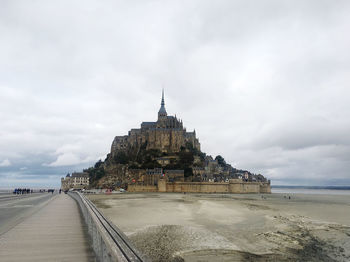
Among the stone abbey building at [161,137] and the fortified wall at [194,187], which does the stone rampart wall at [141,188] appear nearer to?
the fortified wall at [194,187]

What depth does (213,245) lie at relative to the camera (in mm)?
13156

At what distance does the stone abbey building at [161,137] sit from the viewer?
362ft

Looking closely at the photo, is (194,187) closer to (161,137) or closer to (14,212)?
(161,137)

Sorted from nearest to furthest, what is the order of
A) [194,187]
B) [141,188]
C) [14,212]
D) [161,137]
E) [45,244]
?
[45,244]
[14,212]
[141,188]
[194,187]
[161,137]

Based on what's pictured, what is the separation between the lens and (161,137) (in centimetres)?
11094

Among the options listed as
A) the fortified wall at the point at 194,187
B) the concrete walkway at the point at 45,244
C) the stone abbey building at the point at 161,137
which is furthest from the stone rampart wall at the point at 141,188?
the concrete walkway at the point at 45,244

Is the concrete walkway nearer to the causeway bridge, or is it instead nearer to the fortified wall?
the causeway bridge

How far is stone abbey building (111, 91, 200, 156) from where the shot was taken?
110250 mm

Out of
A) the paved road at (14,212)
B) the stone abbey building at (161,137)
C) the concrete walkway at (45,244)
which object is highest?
the stone abbey building at (161,137)

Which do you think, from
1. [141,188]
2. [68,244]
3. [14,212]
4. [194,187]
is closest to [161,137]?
[141,188]

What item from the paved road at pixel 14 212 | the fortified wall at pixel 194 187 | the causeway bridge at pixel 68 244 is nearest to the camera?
the causeway bridge at pixel 68 244

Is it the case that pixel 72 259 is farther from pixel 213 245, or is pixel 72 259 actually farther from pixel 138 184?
pixel 138 184

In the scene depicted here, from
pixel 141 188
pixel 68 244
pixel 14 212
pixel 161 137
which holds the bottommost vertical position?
pixel 141 188

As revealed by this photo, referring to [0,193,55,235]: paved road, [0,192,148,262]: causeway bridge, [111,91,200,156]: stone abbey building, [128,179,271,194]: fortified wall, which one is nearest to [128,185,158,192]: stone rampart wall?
[128,179,271,194]: fortified wall
